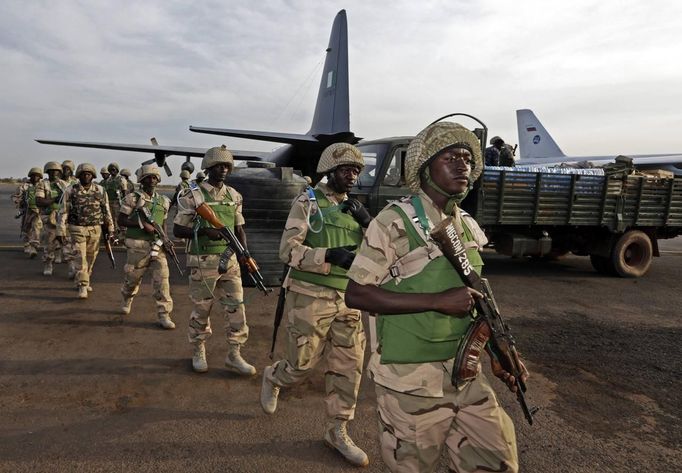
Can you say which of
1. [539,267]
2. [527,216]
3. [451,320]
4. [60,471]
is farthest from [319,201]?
[539,267]

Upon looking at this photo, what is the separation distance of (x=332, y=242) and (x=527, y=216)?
19.7 feet

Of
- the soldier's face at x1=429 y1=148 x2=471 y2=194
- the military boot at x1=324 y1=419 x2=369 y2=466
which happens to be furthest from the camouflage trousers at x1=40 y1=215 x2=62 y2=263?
the soldier's face at x1=429 y1=148 x2=471 y2=194

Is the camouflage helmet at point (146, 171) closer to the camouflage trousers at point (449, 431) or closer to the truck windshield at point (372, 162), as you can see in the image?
the truck windshield at point (372, 162)

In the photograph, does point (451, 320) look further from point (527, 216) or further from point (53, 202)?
point (53, 202)

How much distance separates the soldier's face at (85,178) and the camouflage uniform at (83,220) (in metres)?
0.07

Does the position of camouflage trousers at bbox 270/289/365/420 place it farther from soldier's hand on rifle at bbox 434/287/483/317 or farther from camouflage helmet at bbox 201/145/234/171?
camouflage helmet at bbox 201/145/234/171

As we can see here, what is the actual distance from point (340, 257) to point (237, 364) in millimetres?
1890

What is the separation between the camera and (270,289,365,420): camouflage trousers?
277cm

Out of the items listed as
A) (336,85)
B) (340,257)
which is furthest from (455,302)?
(336,85)

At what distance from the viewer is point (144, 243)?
5477 mm

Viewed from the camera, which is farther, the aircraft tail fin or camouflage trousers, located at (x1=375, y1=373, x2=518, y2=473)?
the aircraft tail fin

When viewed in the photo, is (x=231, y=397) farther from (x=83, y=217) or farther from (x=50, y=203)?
(x=50, y=203)

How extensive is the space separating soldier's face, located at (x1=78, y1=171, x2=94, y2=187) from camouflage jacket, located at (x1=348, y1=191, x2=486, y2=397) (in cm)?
621

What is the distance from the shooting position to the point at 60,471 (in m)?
2.54
